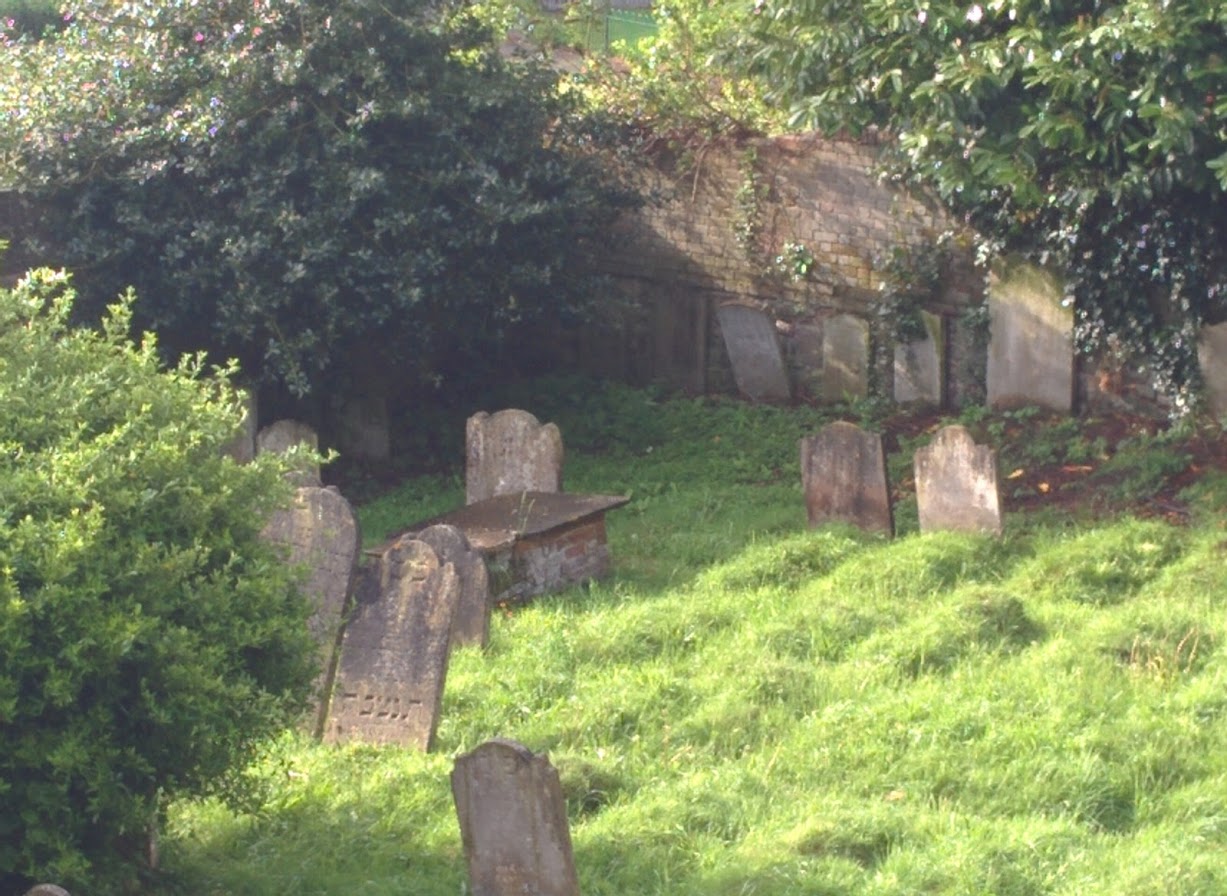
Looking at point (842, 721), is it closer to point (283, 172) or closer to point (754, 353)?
point (283, 172)

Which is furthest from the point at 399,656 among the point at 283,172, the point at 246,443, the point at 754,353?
the point at 754,353

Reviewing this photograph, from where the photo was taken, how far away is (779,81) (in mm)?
11320

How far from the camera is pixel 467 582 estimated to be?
8.72 meters

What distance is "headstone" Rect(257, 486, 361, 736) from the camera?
7664mm

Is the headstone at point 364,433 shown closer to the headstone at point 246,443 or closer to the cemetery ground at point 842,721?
the headstone at point 246,443

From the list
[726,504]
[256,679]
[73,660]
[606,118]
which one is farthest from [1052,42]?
[73,660]

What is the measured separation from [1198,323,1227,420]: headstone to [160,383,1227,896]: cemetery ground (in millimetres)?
397

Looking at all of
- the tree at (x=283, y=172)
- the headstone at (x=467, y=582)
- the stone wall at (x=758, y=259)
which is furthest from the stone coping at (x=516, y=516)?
the stone wall at (x=758, y=259)

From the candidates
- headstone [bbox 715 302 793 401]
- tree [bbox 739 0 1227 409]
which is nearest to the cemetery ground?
tree [bbox 739 0 1227 409]

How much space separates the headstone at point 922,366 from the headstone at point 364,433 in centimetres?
412

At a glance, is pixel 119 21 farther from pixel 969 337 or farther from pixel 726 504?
pixel 969 337

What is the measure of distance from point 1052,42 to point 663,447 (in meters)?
5.12

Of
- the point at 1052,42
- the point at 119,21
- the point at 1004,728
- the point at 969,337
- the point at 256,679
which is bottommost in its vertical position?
the point at 1004,728

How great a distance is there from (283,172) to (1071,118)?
5497 millimetres
